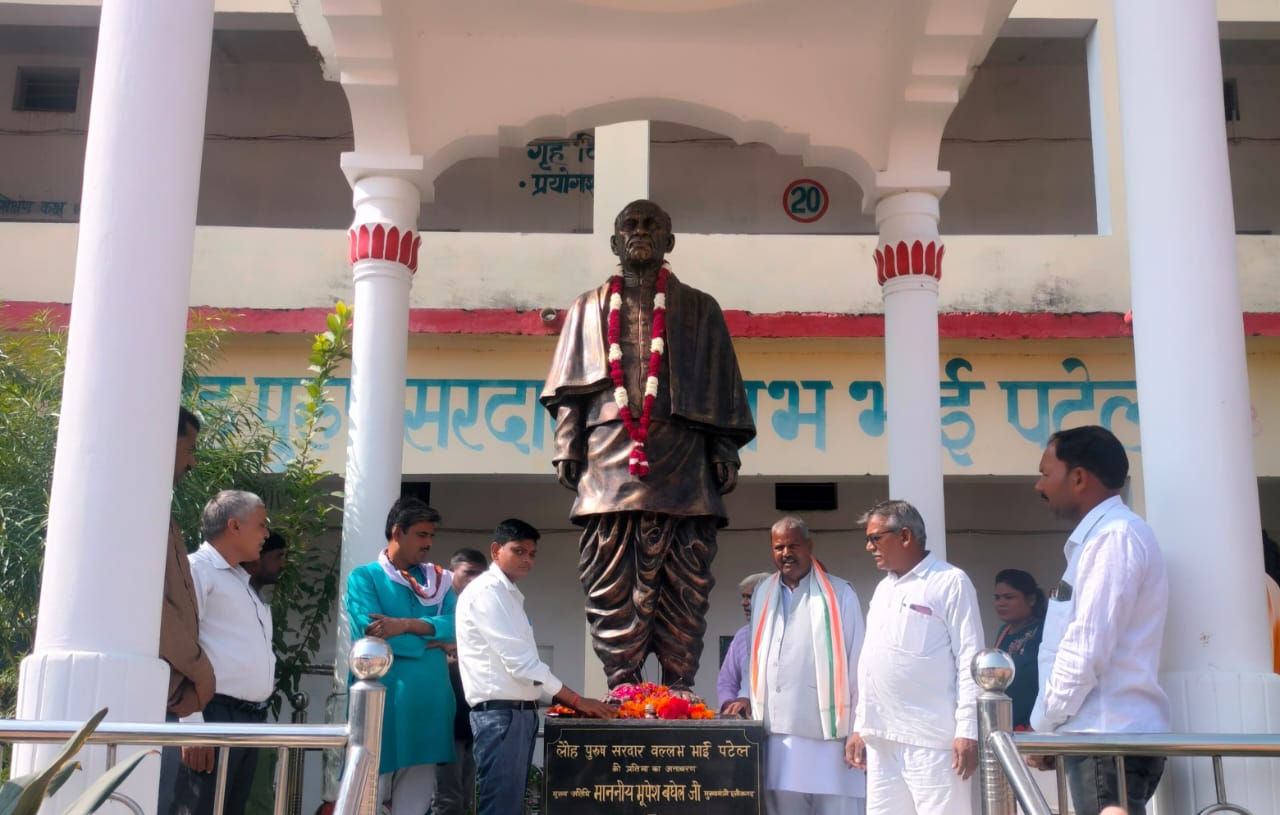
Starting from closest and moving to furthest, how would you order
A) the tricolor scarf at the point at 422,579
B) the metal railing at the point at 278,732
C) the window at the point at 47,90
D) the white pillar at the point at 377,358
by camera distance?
the metal railing at the point at 278,732
the tricolor scarf at the point at 422,579
the white pillar at the point at 377,358
the window at the point at 47,90

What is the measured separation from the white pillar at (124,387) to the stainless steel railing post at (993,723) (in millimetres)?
2308

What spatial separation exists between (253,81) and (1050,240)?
24.6 feet

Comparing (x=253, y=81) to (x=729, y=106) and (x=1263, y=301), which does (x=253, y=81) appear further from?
(x=1263, y=301)

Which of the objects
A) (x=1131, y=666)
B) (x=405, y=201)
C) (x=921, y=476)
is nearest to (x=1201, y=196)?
(x=1131, y=666)

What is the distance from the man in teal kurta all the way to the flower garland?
0.93 m

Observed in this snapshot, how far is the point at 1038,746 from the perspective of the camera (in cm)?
323

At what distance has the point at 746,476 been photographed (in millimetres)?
10570

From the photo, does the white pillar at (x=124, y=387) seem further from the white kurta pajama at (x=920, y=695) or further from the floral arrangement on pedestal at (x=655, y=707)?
the white kurta pajama at (x=920, y=695)

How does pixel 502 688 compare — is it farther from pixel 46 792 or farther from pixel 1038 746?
pixel 46 792

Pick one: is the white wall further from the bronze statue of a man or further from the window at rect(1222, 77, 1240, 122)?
the bronze statue of a man

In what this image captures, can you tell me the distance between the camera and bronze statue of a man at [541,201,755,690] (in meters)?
5.66

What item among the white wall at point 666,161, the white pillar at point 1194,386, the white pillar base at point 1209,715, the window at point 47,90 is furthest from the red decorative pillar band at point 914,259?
the window at point 47,90

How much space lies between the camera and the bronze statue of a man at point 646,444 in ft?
18.6

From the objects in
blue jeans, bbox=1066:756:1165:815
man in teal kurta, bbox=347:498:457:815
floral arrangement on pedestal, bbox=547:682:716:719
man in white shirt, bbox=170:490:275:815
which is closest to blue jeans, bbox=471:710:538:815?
floral arrangement on pedestal, bbox=547:682:716:719
